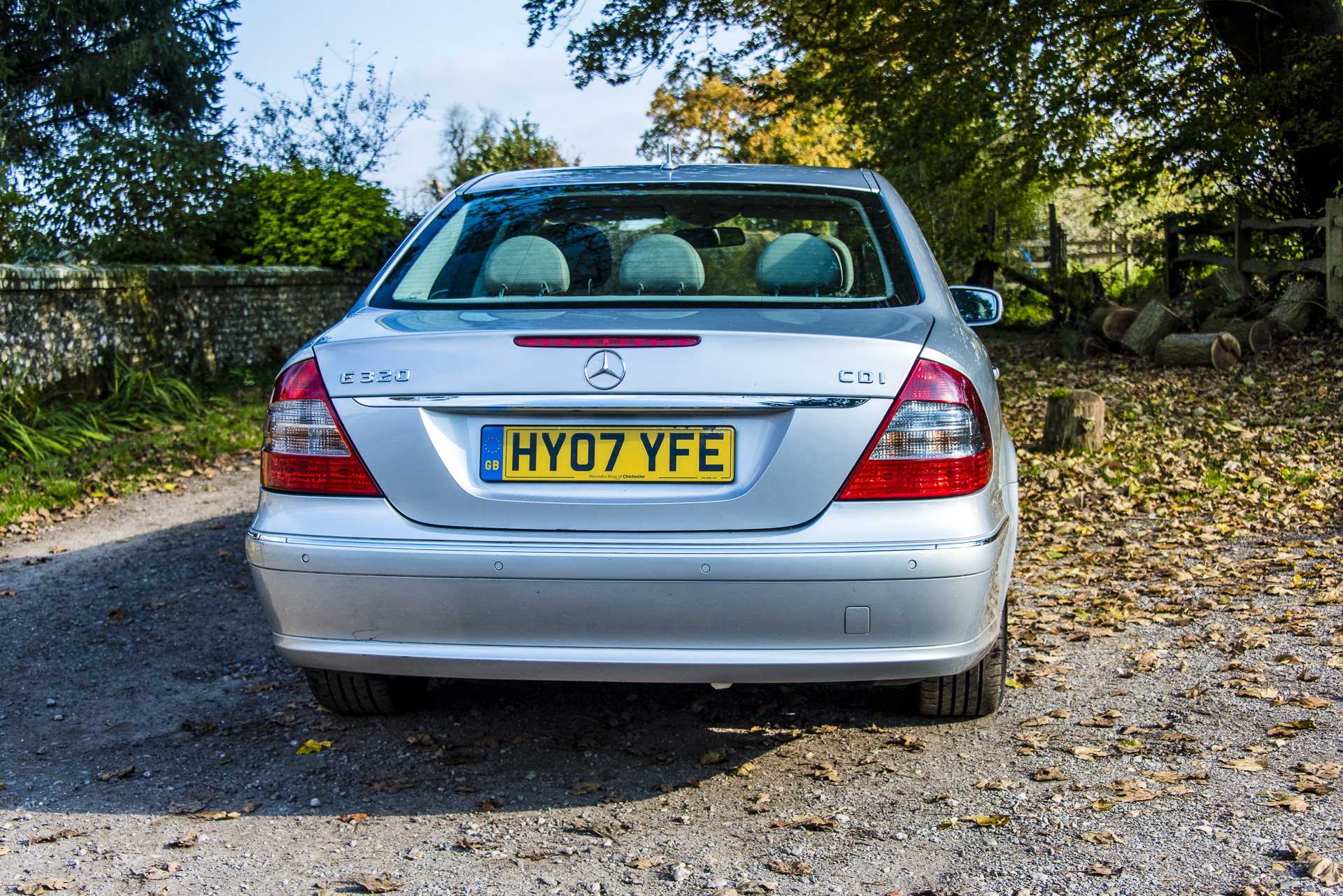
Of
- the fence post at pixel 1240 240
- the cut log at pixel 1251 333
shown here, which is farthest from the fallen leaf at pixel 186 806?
the fence post at pixel 1240 240

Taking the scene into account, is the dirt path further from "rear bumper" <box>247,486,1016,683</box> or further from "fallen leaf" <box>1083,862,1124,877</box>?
"rear bumper" <box>247,486,1016,683</box>

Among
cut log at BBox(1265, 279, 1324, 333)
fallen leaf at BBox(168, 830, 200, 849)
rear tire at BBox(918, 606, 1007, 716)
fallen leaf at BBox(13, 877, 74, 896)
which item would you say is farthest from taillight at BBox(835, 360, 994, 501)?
cut log at BBox(1265, 279, 1324, 333)

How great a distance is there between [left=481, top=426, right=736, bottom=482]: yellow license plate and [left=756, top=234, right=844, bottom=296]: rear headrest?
2.56 feet

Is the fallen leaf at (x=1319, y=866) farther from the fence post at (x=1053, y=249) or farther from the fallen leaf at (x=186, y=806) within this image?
the fence post at (x=1053, y=249)

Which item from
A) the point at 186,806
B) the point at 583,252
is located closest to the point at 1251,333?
the point at 583,252

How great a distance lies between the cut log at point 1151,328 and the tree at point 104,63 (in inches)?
502

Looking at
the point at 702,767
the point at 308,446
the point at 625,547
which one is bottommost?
the point at 702,767

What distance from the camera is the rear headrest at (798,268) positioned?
3.23 meters

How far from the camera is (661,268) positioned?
331cm

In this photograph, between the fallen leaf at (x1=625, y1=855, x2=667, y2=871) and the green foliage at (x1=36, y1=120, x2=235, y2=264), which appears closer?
the fallen leaf at (x1=625, y1=855, x2=667, y2=871)

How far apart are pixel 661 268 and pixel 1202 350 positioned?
9.96 m

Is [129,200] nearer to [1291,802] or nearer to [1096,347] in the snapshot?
[1096,347]

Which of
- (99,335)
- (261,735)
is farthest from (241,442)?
(261,735)

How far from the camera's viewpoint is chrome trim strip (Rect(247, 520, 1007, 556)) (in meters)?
2.56
